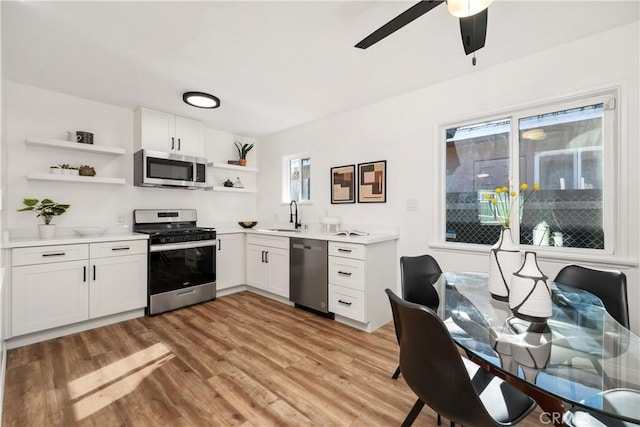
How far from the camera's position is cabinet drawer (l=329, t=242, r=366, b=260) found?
2.77m

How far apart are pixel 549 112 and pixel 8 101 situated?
5.04m

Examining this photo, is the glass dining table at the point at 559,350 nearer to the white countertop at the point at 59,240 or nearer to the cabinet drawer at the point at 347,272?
the cabinet drawer at the point at 347,272

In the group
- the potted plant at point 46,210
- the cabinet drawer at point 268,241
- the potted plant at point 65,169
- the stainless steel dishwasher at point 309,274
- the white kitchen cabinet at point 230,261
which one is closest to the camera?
the potted plant at point 46,210

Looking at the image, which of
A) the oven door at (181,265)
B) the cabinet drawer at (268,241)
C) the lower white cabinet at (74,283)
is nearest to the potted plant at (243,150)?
the cabinet drawer at (268,241)

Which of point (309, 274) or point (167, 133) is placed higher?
point (167, 133)

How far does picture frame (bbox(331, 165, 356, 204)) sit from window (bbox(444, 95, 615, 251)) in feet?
3.69

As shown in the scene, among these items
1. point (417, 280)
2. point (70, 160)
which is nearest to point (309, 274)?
point (417, 280)

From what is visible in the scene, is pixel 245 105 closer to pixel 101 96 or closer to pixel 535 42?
pixel 101 96

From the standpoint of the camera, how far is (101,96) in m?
3.13

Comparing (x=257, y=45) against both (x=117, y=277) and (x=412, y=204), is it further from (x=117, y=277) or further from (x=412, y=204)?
(x=117, y=277)

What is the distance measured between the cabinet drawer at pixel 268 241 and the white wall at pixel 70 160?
110cm

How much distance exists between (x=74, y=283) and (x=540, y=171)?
4.40 m

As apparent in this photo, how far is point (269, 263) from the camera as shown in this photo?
12.3 feet

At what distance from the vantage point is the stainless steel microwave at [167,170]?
11.0ft
